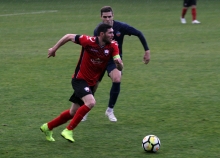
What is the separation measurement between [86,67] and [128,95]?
3.21 meters

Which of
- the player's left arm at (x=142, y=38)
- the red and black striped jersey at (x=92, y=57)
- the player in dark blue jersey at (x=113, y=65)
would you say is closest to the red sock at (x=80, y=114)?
the red and black striped jersey at (x=92, y=57)

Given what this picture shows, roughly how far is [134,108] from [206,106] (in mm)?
1272

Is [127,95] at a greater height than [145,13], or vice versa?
[127,95]

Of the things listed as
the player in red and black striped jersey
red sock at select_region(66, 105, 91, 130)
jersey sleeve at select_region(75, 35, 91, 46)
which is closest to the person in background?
the player in red and black striped jersey

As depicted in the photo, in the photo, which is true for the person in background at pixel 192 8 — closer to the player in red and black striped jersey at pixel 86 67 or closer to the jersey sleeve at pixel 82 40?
the player in red and black striped jersey at pixel 86 67

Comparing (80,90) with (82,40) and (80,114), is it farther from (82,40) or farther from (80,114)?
(82,40)

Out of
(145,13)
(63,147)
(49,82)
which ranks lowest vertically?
(145,13)

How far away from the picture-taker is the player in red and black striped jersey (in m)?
7.27

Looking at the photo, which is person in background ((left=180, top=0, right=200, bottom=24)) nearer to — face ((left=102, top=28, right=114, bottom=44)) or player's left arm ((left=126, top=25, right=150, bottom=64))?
player's left arm ((left=126, top=25, right=150, bottom=64))

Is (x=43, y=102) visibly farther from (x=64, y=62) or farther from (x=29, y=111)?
(x=64, y=62)

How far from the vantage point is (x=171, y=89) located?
36.4 ft

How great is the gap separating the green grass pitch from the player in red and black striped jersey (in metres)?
0.28

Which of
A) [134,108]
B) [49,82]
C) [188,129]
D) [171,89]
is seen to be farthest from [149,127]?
[49,82]

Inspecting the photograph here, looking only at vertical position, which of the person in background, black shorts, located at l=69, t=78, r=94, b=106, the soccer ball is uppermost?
black shorts, located at l=69, t=78, r=94, b=106
